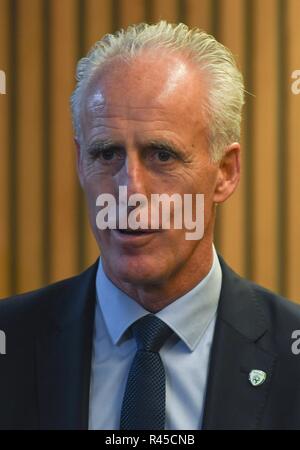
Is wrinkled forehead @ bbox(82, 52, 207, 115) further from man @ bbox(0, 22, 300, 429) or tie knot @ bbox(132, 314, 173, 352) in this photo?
tie knot @ bbox(132, 314, 173, 352)

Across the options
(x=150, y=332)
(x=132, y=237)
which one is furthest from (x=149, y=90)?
(x=150, y=332)

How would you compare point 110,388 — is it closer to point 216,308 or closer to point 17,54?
point 216,308

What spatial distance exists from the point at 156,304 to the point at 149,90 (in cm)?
25

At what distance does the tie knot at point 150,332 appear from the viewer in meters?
0.91

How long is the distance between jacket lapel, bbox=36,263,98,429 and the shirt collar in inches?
1.1

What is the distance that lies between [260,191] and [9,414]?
75 centimetres

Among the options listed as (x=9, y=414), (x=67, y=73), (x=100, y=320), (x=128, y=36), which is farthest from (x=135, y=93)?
(x=67, y=73)

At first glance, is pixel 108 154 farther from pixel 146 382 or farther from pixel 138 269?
pixel 146 382

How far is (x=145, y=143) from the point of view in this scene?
86cm

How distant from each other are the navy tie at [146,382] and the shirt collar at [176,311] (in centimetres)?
1

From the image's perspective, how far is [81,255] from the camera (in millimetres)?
1499

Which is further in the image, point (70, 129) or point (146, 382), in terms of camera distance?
point (70, 129)

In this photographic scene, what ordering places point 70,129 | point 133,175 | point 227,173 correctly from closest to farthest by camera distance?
point 133,175 → point 227,173 → point 70,129

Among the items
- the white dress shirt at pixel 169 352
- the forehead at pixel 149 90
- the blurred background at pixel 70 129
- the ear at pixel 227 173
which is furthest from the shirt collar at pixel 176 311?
the blurred background at pixel 70 129
